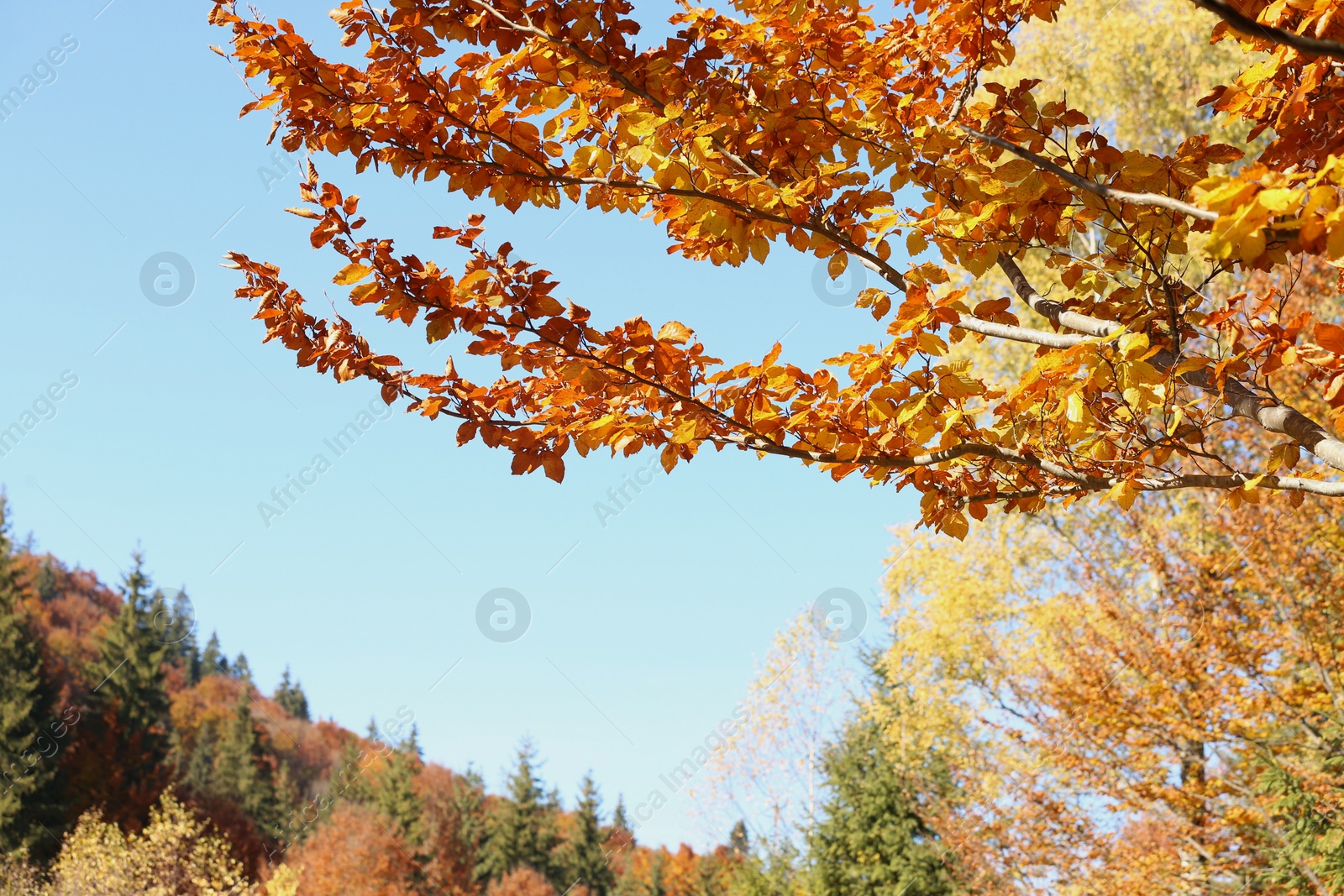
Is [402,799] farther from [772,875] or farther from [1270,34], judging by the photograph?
[1270,34]

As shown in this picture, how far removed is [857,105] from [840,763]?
13.4 m

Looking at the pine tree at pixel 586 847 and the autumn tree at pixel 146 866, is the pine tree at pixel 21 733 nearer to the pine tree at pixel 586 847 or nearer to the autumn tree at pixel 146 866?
the autumn tree at pixel 146 866

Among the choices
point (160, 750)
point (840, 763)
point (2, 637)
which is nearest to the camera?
point (840, 763)

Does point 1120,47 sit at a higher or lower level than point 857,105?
higher

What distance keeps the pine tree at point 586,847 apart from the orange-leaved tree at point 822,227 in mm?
40572

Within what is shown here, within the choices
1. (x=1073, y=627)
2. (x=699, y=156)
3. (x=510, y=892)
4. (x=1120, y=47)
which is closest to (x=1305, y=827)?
(x=1073, y=627)

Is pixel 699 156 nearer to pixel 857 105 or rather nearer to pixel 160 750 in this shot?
pixel 857 105

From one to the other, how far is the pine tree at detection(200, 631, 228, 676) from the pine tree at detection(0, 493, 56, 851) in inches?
2215

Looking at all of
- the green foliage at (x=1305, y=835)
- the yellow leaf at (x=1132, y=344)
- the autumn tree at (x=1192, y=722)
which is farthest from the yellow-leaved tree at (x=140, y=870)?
the yellow leaf at (x=1132, y=344)

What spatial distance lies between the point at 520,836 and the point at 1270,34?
42514 millimetres

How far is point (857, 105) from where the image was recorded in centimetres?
298

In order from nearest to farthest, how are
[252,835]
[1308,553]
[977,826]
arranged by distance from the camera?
[1308,553], [977,826], [252,835]

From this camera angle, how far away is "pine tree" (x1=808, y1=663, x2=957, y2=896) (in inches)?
511

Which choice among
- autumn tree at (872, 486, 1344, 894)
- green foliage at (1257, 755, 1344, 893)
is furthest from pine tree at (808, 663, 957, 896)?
green foliage at (1257, 755, 1344, 893)
